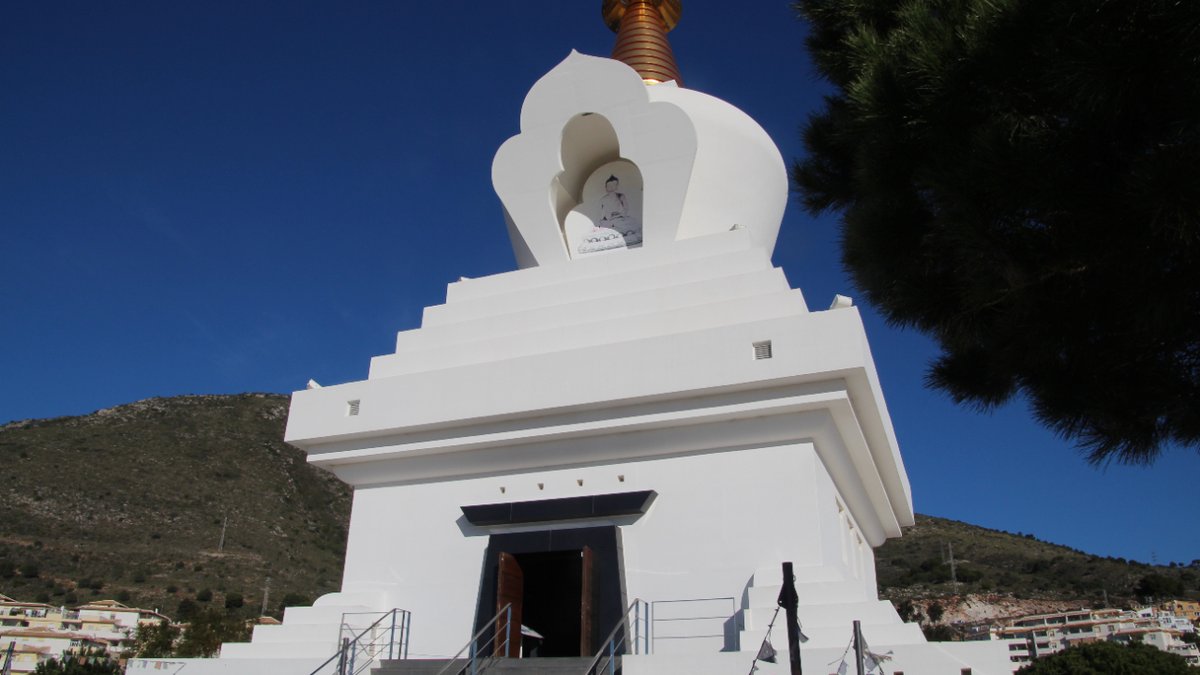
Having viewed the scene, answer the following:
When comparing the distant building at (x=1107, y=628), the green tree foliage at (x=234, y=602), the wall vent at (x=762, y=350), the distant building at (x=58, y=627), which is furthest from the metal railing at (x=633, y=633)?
the distant building at (x=1107, y=628)

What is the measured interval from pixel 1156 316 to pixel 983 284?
953 millimetres

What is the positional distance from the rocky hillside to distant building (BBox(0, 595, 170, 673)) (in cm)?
99

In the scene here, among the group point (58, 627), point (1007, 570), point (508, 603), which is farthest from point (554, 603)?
point (1007, 570)

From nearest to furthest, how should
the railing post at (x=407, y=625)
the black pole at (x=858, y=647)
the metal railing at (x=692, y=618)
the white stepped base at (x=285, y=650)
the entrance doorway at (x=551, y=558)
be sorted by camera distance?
the black pole at (x=858, y=647), the metal railing at (x=692, y=618), the entrance doorway at (x=551, y=558), the white stepped base at (x=285, y=650), the railing post at (x=407, y=625)

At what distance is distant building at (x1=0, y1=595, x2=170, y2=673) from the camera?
48.2 metres

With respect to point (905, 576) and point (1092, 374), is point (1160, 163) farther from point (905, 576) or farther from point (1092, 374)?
point (905, 576)

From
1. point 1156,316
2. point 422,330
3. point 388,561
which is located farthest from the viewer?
point 422,330

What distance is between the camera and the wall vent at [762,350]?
982 cm

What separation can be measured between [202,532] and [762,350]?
51.3 metres

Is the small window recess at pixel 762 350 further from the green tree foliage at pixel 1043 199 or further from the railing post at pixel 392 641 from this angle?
the railing post at pixel 392 641

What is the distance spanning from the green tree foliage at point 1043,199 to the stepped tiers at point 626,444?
8.92 ft

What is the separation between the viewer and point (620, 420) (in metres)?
10.4

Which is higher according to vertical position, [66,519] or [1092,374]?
[66,519]

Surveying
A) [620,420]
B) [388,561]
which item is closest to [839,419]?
[620,420]
